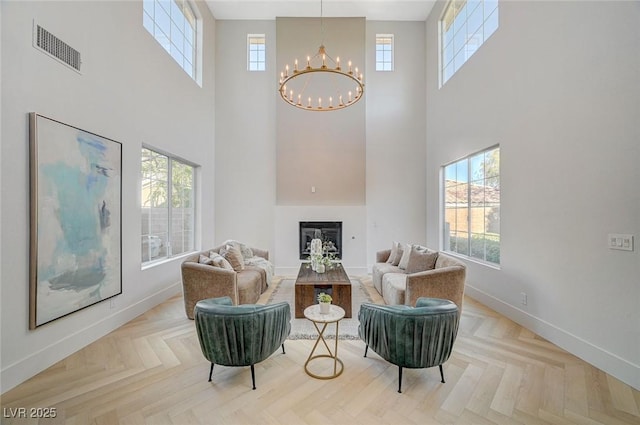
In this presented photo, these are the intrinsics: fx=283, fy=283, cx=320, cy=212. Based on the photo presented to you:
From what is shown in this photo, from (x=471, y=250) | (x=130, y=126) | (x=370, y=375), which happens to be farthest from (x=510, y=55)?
(x=130, y=126)

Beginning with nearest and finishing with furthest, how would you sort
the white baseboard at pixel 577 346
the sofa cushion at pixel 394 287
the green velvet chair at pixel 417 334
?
the green velvet chair at pixel 417 334, the white baseboard at pixel 577 346, the sofa cushion at pixel 394 287

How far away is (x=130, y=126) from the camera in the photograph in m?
3.82

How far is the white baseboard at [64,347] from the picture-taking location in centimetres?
232

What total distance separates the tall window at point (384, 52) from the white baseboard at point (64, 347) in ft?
22.9

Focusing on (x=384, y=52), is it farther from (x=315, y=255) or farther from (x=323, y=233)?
(x=315, y=255)

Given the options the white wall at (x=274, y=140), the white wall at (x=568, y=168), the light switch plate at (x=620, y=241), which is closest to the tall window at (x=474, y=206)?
the white wall at (x=568, y=168)

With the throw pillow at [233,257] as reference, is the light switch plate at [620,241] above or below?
above

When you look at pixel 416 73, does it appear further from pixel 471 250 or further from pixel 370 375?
pixel 370 375

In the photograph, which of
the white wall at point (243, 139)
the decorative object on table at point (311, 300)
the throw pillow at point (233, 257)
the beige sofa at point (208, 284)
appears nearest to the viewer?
the decorative object on table at point (311, 300)

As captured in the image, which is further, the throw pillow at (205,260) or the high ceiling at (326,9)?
the high ceiling at (326,9)

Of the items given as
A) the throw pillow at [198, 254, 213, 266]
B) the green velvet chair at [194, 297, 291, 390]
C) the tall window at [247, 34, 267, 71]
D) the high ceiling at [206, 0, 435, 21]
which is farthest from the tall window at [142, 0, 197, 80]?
the green velvet chair at [194, 297, 291, 390]

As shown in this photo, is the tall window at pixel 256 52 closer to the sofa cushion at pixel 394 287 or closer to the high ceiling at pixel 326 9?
the high ceiling at pixel 326 9

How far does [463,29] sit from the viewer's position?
5.33 meters

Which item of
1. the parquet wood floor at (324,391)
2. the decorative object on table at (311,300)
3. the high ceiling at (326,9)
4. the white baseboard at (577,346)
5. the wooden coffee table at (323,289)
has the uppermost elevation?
the high ceiling at (326,9)
